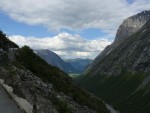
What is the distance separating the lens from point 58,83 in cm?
4784

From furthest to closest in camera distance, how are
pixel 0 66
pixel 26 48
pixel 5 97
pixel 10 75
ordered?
pixel 26 48, pixel 0 66, pixel 10 75, pixel 5 97

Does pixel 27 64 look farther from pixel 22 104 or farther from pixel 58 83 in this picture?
pixel 22 104

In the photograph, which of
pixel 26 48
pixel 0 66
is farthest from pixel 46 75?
pixel 0 66

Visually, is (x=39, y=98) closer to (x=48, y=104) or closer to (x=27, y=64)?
(x=48, y=104)

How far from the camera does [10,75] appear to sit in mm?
28609

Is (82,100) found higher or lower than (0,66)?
lower

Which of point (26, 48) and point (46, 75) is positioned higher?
point (26, 48)

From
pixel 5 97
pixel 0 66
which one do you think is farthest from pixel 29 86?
pixel 0 66

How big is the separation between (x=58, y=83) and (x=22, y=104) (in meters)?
23.8

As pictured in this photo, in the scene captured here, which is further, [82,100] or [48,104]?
[82,100]

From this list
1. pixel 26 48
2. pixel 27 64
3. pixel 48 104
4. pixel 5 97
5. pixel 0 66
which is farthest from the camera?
pixel 26 48

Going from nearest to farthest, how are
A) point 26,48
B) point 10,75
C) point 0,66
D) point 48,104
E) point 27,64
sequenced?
1. point 48,104
2. point 10,75
3. point 0,66
4. point 27,64
5. point 26,48

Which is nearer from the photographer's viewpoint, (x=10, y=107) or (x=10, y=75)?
(x=10, y=107)

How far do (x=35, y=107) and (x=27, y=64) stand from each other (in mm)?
22958
